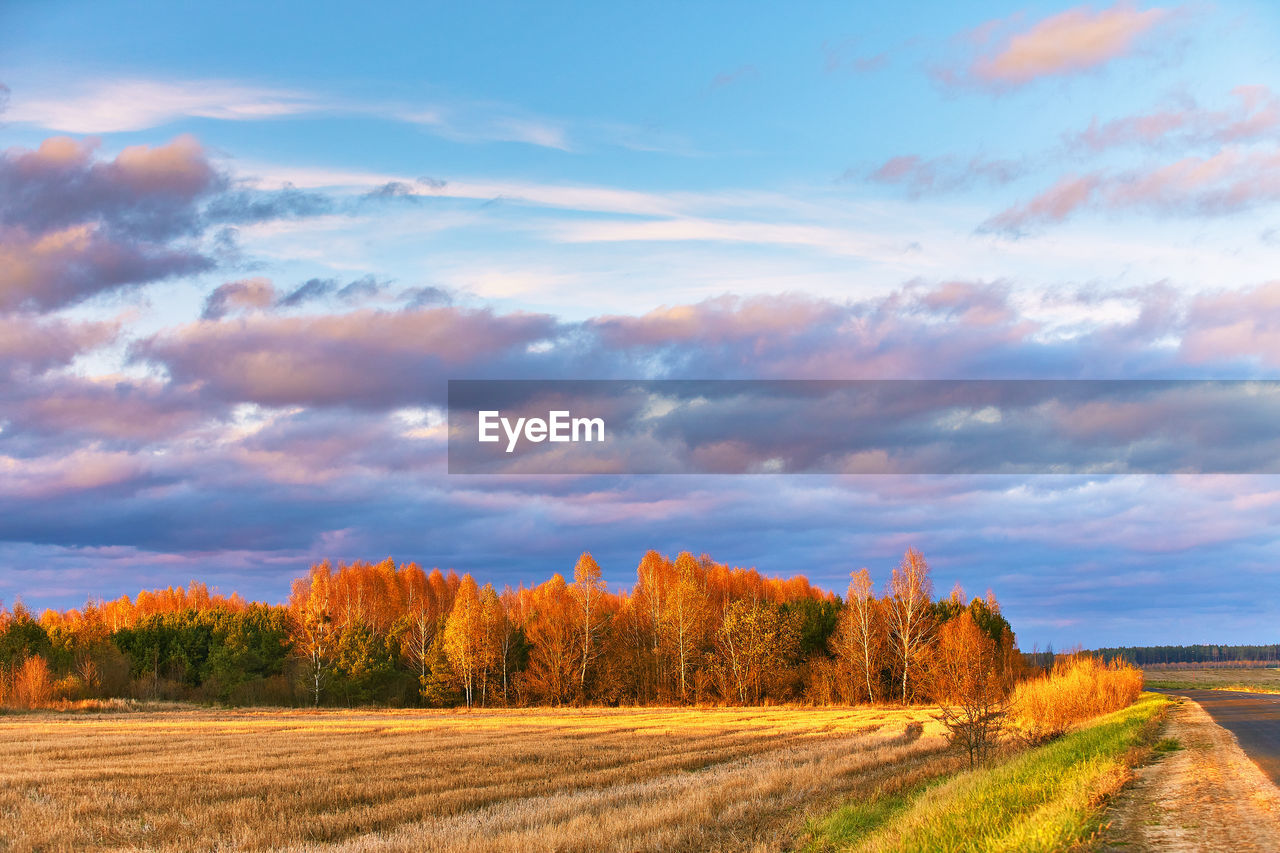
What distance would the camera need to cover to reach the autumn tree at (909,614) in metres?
82.0

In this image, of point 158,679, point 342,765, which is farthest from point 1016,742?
point 158,679

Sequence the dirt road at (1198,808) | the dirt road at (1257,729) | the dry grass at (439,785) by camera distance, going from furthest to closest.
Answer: the dirt road at (1257,729)
the dry grass at (439,785)
the dirt road at (1198,808)

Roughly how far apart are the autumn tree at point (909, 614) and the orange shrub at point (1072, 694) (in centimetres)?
2515

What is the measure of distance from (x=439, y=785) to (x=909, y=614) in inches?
2495

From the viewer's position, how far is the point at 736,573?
138 m

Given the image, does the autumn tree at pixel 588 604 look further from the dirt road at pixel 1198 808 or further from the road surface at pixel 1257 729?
the dirt road at pixel 1198 808

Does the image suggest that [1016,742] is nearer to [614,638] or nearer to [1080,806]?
[1080,806]

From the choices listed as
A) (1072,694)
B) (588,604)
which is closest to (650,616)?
(588,604)

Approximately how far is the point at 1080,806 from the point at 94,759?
32.4 metres

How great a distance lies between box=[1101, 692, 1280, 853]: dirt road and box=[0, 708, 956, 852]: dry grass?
6.21 metres

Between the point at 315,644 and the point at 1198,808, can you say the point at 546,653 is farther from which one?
the point at 1198,808

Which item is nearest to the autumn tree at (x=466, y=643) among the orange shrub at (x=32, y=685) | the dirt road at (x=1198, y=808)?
the orange shrub at (x=32, y=685)

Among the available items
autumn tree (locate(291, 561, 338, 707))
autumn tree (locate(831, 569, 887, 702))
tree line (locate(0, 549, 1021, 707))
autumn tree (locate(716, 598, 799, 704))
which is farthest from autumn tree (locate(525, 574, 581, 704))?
autumn tree (locate(831, 569, 887, 702))

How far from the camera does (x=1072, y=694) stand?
49.1 meters
